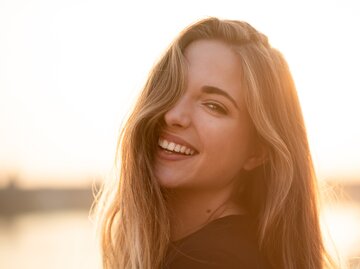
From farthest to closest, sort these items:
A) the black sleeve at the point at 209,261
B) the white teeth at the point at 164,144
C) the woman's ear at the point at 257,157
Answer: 1. the woman's ear at the point at 257,157
2. the white teeth at the point at 164,144
3. the black sleeve at the point at 209,261

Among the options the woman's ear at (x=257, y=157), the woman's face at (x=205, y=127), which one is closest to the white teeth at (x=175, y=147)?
the woman's face at (x=205, y=127)

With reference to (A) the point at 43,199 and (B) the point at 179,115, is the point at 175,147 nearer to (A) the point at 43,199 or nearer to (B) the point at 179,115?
(B) the point at 179,115

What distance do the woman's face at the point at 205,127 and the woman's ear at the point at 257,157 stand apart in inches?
3.5

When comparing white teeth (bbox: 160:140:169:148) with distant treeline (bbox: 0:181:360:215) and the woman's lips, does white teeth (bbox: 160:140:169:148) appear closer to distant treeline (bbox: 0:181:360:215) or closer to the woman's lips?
the woman's lips

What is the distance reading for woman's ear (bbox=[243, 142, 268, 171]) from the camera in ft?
12.3

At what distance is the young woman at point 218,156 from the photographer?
11.7 ft

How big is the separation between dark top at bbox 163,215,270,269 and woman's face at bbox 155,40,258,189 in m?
0.30

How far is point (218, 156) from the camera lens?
3639 mm

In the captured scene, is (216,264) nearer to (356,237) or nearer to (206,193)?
(206,193)

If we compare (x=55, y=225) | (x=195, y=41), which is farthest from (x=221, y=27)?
(x=55, y=225)

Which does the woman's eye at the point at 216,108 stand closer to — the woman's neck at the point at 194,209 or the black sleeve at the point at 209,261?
the woman's neck at the point at 194,209

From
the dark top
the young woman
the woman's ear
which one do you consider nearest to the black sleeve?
the dark top

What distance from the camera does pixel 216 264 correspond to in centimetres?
307

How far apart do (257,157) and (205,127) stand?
1.10 ft
